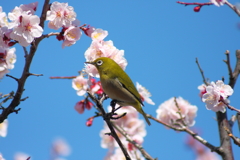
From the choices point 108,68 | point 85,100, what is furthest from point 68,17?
point 85,100

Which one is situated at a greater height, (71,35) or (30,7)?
(30,7)

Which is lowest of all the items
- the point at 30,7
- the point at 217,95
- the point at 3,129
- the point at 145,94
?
the point at 217,95

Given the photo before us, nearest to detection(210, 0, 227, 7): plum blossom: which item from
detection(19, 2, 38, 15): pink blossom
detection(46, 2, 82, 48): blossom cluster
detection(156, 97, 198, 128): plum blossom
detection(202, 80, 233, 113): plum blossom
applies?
detection(202, 80, 233, 113): plum blossom

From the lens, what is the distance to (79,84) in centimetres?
445

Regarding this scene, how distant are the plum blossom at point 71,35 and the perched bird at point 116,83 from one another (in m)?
0.42

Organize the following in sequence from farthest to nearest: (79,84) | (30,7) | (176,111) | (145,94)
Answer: (176,111)
(145,94)
(79,84)
(30,7)

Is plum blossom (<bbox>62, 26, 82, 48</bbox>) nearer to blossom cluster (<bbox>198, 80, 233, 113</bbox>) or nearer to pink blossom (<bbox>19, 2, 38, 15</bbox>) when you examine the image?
pink blossom (<bbox>19, 2, 38, 15</bbox>)

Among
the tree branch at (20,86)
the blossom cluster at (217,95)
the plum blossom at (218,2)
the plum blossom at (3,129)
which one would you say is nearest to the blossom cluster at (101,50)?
the tree branch at (20,86)

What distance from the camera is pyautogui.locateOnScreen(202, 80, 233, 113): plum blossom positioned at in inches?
131

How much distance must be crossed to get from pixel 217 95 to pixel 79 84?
2.03 meters

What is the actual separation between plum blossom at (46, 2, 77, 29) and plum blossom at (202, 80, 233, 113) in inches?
66.9

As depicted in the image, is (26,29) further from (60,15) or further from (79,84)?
(79,84)

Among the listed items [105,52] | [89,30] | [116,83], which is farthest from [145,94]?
[89,30]

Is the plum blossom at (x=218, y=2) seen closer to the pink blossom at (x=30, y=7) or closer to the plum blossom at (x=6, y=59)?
the pink blossom at (x=30, y=7)
